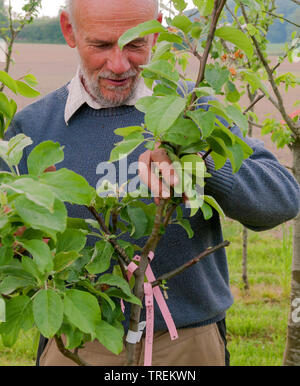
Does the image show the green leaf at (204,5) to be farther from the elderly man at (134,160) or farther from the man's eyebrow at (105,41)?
the man's eyebrow at (105,41)

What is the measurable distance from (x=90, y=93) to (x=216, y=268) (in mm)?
907

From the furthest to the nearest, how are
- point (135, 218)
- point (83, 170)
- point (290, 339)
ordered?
point (290, 339)
point (83, 170)
point (135, 218)

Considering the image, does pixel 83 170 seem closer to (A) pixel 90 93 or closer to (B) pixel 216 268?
(A) pixel 90 93

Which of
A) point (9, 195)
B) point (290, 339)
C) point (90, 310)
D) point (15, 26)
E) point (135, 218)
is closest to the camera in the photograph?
point (9, 195)

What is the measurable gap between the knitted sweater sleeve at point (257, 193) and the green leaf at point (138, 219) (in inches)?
16.7

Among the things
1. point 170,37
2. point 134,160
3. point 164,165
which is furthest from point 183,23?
point 134,160

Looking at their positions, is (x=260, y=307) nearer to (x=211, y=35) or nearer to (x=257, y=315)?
(x=257, y=315)

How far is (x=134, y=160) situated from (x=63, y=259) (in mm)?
1070

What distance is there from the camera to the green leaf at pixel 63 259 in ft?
3.72

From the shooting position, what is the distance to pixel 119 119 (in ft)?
7.60

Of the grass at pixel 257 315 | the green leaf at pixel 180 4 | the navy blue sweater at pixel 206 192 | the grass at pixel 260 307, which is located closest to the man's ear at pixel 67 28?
the navy blue sweater at pixel 206 192

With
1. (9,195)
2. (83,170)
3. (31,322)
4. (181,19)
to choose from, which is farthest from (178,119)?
(83,170)

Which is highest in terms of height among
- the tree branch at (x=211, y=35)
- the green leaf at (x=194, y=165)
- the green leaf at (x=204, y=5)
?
the green leaf at (x=204, y=5)

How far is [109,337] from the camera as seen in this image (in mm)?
1202
